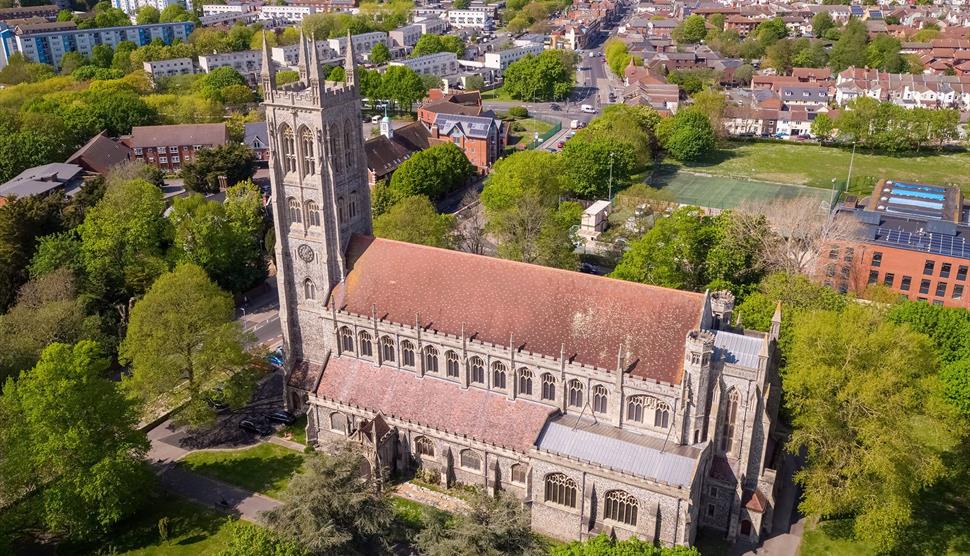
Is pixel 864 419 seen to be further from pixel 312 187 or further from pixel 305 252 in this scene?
pixel 305 252

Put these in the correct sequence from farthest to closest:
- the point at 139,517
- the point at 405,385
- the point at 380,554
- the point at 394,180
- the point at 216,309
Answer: the point at 394,180, the point at 216,309, the point at 405,385, the point at 139,517, the point at 380,554

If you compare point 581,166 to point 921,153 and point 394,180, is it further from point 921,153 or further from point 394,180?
point 921,153

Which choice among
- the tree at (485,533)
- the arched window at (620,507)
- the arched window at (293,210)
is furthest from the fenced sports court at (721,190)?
the tree at (485,533)

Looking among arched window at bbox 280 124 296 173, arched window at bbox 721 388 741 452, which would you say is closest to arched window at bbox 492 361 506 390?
arched window at bbox 721 388 741 452

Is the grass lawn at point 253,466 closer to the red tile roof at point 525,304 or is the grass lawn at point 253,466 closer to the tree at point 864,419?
the red tile roof at point 525,304

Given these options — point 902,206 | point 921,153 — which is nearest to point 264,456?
point 902,206

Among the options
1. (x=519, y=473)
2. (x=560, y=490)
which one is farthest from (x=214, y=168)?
(x=560, y=490)

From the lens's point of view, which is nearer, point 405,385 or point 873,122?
point 405,385
